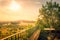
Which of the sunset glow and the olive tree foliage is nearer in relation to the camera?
the sunset glow

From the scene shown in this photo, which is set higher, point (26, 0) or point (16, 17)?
point (26, 0)

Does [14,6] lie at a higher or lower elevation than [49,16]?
higher

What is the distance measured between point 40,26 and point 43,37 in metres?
0.33

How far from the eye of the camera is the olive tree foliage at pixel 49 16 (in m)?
5.48

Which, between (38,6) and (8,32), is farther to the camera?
(38,6)

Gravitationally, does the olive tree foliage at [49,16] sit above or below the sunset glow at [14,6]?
below

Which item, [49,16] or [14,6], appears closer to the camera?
[14,6]

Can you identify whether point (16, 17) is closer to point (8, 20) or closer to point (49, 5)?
point (8, 20)

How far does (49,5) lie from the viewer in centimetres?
556

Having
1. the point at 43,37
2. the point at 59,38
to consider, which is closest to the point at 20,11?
the point at 43,37

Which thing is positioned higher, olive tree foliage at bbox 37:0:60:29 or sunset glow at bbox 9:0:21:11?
sunset glow at bbox 9:0:21:11

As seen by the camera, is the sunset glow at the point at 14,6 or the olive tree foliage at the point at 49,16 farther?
the olive tree foliage at the point at 49,16

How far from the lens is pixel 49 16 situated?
5.54 m

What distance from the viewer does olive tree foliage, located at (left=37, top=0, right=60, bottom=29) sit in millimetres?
5484
